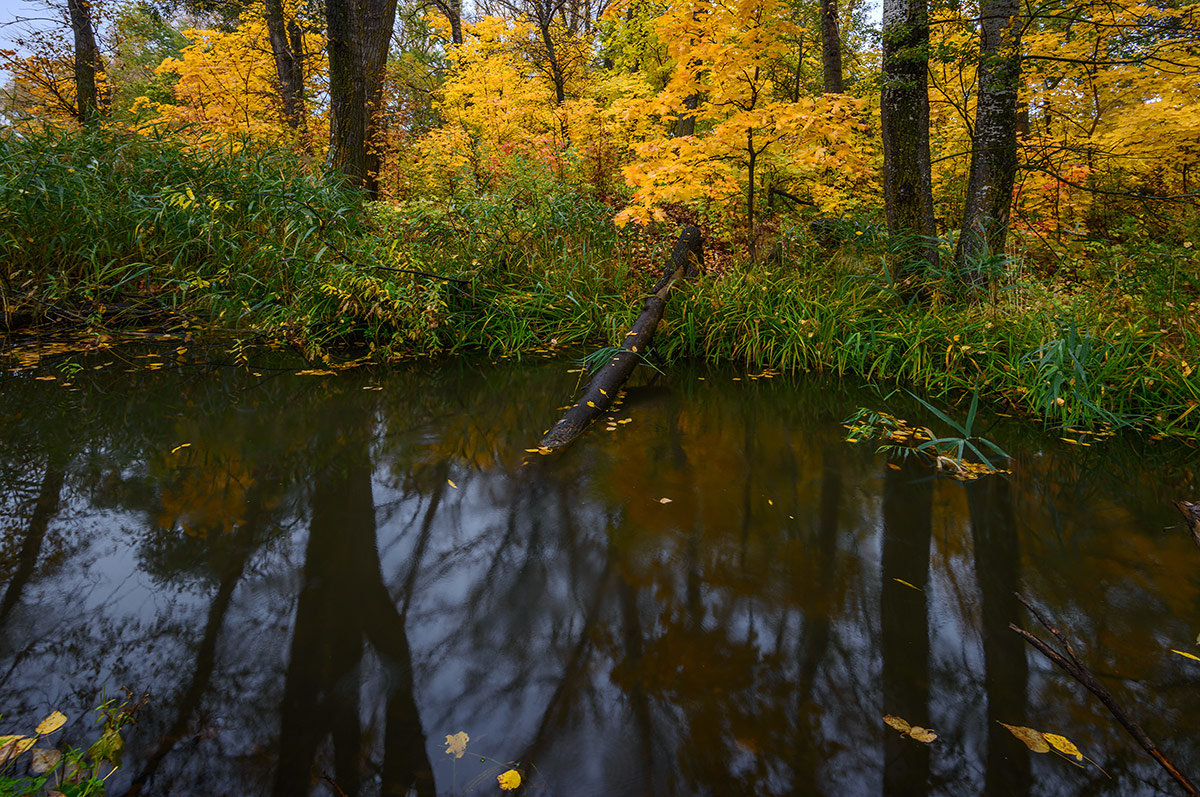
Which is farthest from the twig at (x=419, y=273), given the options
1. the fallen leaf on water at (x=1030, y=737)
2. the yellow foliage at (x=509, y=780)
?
the fallen leaf on water at (x=1030, y=737)

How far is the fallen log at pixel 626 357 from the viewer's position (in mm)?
3523

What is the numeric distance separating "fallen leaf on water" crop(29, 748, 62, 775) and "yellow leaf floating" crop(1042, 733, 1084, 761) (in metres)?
2.43

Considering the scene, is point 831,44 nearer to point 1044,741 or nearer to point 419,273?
point 419,273

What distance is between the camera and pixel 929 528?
2543 mm

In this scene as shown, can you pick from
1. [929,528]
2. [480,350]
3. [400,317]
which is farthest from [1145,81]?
[400,317]

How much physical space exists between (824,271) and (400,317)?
160 inches

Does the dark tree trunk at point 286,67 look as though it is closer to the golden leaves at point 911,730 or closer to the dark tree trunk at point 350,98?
the dark tree trunk at point 350,98

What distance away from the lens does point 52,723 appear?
1.45 metres

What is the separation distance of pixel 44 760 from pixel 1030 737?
244 centimetres

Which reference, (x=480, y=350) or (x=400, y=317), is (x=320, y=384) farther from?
(x=480, y=350)

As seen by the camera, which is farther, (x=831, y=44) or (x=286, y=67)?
(x=286, y=67)

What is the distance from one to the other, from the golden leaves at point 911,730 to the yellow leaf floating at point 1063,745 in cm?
28

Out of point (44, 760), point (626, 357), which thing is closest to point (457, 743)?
point (44, 760)

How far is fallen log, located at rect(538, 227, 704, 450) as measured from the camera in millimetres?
3523
